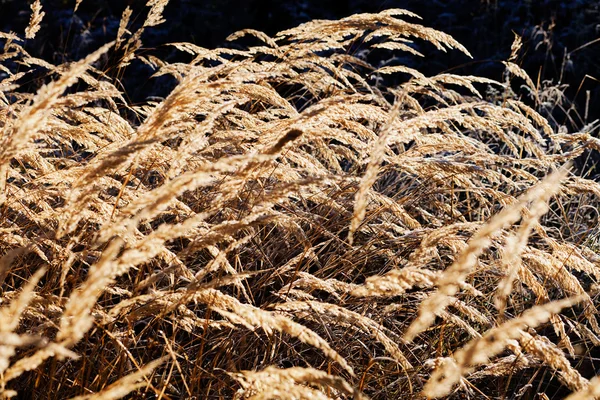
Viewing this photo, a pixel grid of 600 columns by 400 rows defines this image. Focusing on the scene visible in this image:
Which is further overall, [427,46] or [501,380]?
[427,46]

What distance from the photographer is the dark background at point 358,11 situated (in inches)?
277

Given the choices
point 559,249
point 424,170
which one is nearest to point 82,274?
point 424,170

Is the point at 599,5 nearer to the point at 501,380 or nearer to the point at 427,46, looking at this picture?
the point at 427,46

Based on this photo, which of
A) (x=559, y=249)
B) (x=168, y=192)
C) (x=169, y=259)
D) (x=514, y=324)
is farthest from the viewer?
(x=559, y=249)

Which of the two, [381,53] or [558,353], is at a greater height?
[558,353]

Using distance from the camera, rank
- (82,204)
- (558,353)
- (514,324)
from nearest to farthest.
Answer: (514,324)
(558,353)
(82,204)

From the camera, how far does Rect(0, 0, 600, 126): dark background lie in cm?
704

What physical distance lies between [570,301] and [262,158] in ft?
1.83

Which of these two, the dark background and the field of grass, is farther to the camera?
the dark background

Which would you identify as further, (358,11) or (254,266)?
(358,11)

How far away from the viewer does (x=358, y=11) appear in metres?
8.01

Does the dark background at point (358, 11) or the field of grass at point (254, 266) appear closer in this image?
the field of grass at point (254, 266)

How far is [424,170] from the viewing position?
91.0 inches

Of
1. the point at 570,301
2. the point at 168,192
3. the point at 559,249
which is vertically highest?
the point at 168,192
